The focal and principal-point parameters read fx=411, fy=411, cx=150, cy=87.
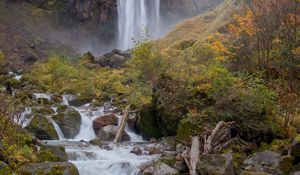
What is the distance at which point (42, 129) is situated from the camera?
17688 millimetres

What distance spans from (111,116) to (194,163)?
9505mm

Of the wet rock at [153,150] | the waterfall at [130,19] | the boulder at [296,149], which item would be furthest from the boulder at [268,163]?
the waterfall at [130,19]

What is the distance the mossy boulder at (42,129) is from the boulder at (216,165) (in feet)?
28.5

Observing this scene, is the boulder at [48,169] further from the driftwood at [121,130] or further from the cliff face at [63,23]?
the cliff face at [63,23]

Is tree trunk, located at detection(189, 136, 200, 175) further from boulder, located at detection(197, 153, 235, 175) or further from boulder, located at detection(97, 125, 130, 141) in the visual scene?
boulder, located at detection(97, 125, 130, 141)

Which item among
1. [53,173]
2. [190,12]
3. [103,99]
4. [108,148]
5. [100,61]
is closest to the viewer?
[53,173]

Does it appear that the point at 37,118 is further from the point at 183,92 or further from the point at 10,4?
the point at 10,4

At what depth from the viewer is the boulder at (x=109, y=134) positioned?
61.5ft

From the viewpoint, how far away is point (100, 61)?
48.7 meters

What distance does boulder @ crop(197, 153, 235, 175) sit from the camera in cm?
1085

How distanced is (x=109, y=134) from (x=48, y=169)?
8499 millimetres

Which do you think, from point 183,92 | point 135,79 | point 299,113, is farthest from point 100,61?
point 299,113

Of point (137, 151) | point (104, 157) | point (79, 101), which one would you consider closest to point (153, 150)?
point (137, 151)

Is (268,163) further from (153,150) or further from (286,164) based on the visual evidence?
(153,150)
